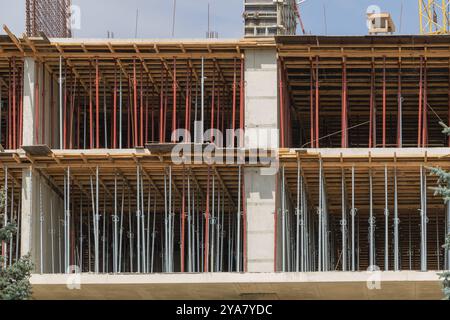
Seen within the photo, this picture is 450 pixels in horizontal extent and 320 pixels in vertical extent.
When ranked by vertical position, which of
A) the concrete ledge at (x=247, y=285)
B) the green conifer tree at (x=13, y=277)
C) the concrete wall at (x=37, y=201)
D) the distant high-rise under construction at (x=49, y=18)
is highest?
the distant high-rise under construction at (x=49, y=18)

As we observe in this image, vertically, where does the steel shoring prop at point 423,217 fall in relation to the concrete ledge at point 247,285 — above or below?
above

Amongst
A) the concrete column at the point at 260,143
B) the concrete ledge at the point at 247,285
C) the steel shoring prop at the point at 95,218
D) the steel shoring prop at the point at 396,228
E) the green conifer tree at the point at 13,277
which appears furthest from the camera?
the steel shoring prop at the point at 95,218

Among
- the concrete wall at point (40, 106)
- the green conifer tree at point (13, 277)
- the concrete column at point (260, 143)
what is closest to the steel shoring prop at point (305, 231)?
the concrete column at point (260, 143)

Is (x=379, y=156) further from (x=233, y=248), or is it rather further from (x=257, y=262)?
(x=233, y=248)

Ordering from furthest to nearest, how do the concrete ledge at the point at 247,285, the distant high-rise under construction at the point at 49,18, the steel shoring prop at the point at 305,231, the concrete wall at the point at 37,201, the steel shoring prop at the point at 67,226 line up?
the distant high-rise under construction at the point at 49,18 → the steel shoring prop at the point at 305,231 → the steel shoring prop at the point at 67,226 → the concrete wall at the point at 37,201 → the concrete ledge at the point at 247,285

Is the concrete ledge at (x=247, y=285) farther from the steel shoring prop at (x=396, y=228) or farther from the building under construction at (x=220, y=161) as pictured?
the steel shoring prop at (x=396, y=228)

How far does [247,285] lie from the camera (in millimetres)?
41812

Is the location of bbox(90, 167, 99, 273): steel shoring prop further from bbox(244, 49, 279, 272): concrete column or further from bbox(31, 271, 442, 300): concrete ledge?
bbox(244, 49, 279, 272): concrete column

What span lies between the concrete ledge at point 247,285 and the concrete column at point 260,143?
30.6 inches

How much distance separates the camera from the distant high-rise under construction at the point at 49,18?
4725cm

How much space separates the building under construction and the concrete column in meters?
0.04

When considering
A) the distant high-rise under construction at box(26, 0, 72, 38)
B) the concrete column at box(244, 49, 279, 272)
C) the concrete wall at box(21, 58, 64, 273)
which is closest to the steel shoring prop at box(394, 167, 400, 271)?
the concrete column at box(244, 49, 279, 272)

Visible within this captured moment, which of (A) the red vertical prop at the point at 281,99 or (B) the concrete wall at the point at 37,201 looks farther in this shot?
(A) the red vertical prop at the point at 281,99
